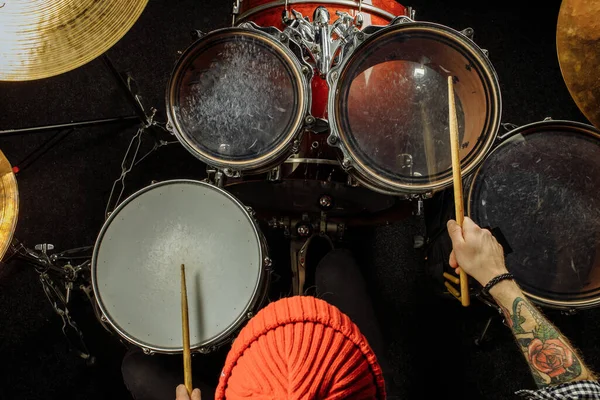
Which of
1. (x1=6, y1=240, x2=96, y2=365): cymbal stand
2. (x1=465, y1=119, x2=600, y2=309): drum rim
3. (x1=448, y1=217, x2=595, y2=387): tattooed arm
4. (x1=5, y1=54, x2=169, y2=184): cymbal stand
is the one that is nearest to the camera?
(x1=448, y1=217, x2=595, y2=387): tattooed arm

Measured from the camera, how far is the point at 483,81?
121 cm

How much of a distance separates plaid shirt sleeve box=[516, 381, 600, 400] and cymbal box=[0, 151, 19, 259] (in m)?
1.27

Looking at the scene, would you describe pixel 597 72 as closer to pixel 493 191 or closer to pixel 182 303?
pixel 493 191

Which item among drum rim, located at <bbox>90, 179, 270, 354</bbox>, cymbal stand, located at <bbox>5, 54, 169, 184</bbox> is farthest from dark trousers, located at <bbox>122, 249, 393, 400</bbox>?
cymbal stand, located at <bbox>5, 54, 169, 184</bbox>

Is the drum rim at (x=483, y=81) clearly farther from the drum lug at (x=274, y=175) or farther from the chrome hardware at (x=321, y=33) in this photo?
the drum lug at (x=274, y=175)

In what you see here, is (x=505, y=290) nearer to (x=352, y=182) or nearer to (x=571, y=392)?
(x=571, y=392)

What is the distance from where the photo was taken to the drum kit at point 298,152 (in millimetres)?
1207

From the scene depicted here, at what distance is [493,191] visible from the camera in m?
1.36

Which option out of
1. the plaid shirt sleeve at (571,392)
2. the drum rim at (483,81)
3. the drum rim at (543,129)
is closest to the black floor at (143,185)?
the drum rim at (543,129)

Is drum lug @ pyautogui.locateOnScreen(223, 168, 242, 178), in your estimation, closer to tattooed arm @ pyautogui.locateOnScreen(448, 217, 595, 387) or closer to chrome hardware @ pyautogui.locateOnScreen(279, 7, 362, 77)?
chrome hardware @ pyautogui.locateOnScreen(279, 7, 362, 77)

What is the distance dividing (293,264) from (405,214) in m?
0.42

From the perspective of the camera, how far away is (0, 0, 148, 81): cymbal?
1107mm

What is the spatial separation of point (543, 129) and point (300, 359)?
102 cm

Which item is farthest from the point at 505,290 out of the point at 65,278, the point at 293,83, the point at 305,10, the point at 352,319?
the point at 65,278
